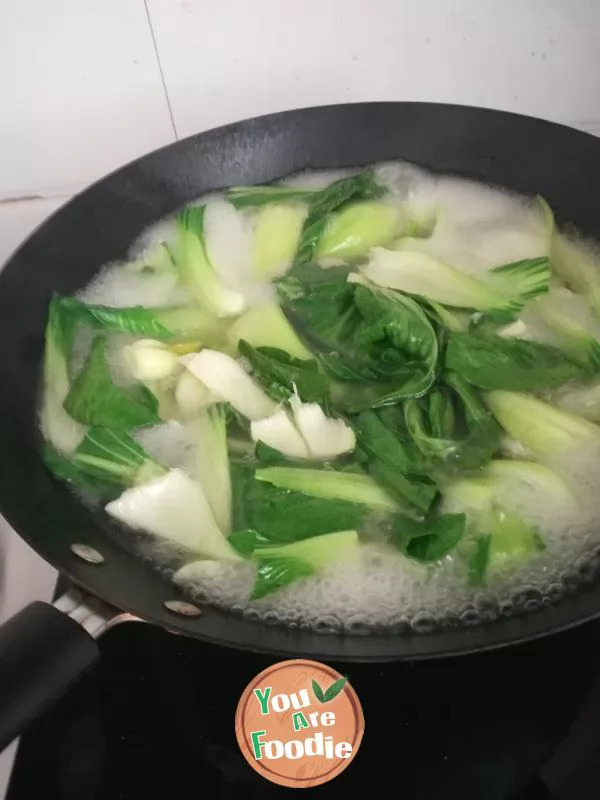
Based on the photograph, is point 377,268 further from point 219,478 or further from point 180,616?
point 180,616

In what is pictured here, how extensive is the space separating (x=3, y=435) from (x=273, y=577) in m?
0.29

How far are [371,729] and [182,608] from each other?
212 mm

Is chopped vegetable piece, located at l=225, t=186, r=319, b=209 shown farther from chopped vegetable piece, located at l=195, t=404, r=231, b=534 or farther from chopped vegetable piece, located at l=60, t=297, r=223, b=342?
chopped vegetable piece, located at l=195, t=404, r=231, b=534

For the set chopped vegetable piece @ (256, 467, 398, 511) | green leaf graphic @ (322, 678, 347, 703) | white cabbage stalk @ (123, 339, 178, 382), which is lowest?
green leaf graphic @ (322, 678, 347, 703)

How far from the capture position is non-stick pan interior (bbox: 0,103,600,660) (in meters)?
0.65

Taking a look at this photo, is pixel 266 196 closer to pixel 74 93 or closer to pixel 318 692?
pixel 74 93

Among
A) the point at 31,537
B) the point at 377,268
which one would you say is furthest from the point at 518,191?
the point at 31,537

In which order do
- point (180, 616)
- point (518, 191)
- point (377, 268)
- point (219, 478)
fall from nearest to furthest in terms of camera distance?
point (180, 616) → point (219, 478) → point (377, 268) → point (518, 191)

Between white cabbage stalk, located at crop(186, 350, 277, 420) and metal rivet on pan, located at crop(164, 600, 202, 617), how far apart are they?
0.21m

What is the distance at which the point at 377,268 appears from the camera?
854 millimetres

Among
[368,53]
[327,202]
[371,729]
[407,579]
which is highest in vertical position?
[368,53]

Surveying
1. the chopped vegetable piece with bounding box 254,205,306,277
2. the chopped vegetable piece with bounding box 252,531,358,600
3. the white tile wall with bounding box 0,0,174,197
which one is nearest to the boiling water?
the chopped vegetable piece with bounding box 252,531,358,600

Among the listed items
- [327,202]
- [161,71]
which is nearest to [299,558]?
[327,202]

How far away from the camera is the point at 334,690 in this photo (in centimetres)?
69
